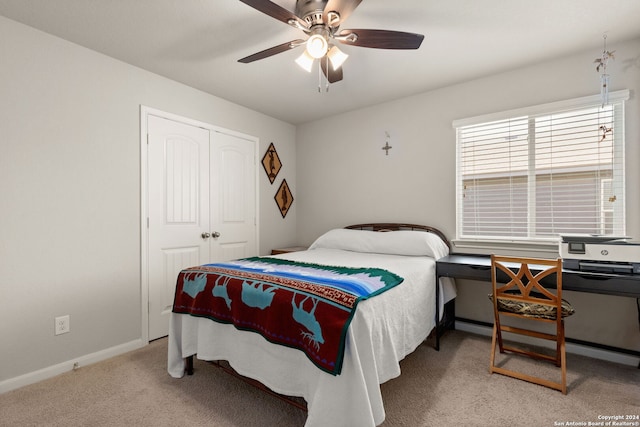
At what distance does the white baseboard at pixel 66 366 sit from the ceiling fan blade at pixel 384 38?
3.00 m

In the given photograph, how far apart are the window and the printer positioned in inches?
16.8

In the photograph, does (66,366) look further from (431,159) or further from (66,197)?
(431,159)

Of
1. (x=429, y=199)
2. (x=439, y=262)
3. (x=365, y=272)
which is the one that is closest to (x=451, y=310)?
(x=439, y=262)

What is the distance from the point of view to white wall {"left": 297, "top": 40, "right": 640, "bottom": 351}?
7.96 feet

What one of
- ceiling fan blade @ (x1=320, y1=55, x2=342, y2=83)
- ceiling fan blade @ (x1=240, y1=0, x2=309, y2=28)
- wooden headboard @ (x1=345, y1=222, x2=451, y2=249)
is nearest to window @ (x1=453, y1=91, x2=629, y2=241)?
wooden headboard @ (x1=345, y1=222, x2=451, y2=249)

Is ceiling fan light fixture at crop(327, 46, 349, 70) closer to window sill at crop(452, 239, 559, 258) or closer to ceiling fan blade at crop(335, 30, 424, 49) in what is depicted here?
→ ceiling fan blade at crop(335, 30, 424, 49)

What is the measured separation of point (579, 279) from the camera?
211 cm

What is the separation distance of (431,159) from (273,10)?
89.4 inches

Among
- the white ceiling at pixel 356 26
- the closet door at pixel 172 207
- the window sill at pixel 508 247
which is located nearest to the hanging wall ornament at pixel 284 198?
the closet door at pixel 172 207

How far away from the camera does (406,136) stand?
138 inches

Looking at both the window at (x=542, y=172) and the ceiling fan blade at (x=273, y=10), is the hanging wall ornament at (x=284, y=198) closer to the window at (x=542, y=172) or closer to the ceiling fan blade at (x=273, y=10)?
the window at (x=542, y=172)

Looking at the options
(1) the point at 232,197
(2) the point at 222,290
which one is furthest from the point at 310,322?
(1) the point at 232,197

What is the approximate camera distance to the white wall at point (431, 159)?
2.43 meters

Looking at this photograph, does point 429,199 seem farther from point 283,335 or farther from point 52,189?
point 52,189
